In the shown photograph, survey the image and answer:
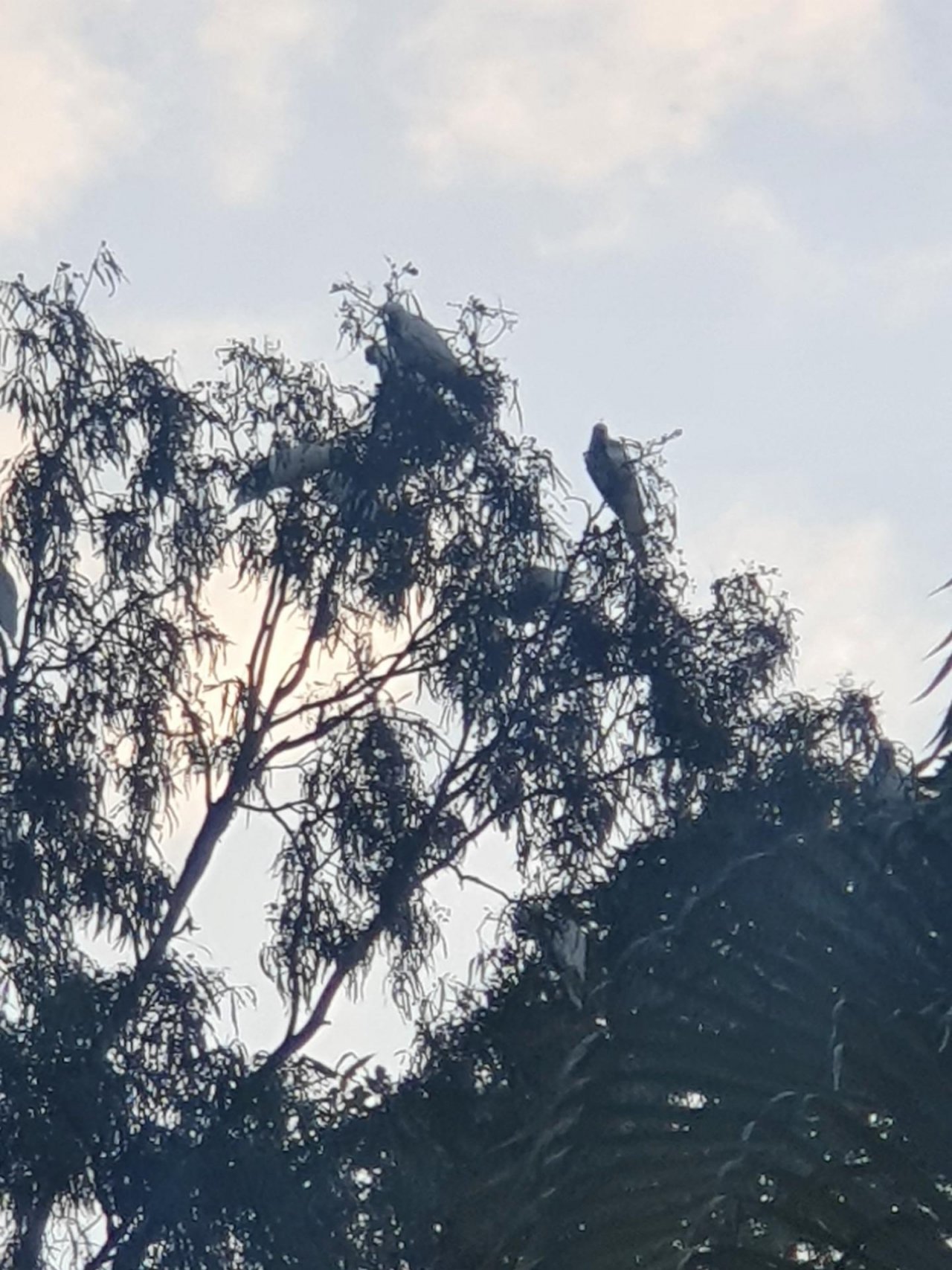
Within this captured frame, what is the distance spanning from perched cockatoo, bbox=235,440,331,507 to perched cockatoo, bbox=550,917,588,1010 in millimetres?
2899

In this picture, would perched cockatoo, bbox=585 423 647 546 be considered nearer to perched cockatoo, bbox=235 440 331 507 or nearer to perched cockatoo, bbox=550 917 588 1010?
perched cockatoo, bbox=235 440 331 507

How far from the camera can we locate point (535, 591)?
8461 mm

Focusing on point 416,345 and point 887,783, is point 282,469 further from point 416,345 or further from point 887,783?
point 887,783

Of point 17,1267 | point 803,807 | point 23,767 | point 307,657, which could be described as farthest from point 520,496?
point 17,1267

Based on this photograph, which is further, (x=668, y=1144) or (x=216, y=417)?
(x=216, y=417)

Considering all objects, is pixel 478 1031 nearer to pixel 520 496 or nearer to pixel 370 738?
pixel 370 738

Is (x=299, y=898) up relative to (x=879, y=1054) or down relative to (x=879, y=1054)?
up

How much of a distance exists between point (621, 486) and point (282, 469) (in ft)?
4.90

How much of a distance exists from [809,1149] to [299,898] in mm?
4748

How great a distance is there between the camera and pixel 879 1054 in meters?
3.48

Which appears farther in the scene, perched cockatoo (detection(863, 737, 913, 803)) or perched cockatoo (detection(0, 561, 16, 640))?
perched cockatoo (detection(0, 561, 16, 640))

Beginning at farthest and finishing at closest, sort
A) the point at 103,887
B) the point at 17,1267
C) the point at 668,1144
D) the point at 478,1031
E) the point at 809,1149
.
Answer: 1. the point at 103,887
2. the point at 17,1267
3. the point at 478,1031
4. the point at 668,1144
5. the point at 809,1149

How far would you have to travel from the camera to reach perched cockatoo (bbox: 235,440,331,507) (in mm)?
8375

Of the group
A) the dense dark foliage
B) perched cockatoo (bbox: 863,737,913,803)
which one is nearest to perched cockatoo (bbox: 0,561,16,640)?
the dense dark foliage
